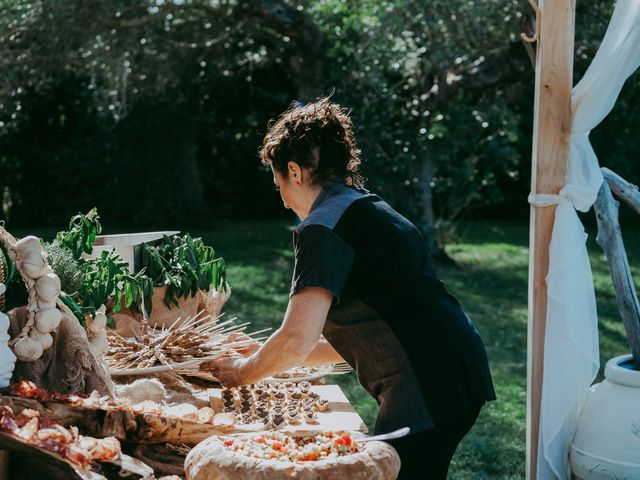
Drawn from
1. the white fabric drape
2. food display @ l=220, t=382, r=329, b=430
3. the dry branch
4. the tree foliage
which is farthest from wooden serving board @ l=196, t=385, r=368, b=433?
the tree foliage

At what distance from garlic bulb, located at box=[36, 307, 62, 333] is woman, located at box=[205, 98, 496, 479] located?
0.43 m

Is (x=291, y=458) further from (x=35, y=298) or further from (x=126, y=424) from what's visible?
(x=35, y=298)

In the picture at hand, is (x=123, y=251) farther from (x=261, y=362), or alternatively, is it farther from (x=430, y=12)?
(x=430, y=12)

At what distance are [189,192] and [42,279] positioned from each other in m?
10.5

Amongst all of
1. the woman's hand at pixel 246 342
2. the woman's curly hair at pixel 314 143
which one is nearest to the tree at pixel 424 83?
the woman's hand at pixel 246 342

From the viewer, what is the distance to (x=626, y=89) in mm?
10867

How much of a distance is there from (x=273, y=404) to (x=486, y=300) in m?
5.69

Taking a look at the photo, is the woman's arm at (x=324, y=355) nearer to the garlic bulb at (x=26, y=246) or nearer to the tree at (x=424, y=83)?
the garlic bulb at (x=26, y=246)

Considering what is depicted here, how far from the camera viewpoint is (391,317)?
198 centimetres

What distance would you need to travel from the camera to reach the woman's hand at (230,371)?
6.79 feet

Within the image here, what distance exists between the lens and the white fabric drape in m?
2.67

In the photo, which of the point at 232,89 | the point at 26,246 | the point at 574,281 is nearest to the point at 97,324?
the point at 26,246

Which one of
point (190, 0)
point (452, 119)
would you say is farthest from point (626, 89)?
point (190, 0)

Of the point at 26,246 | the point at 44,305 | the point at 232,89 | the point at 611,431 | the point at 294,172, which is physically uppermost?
the point at 232,89
